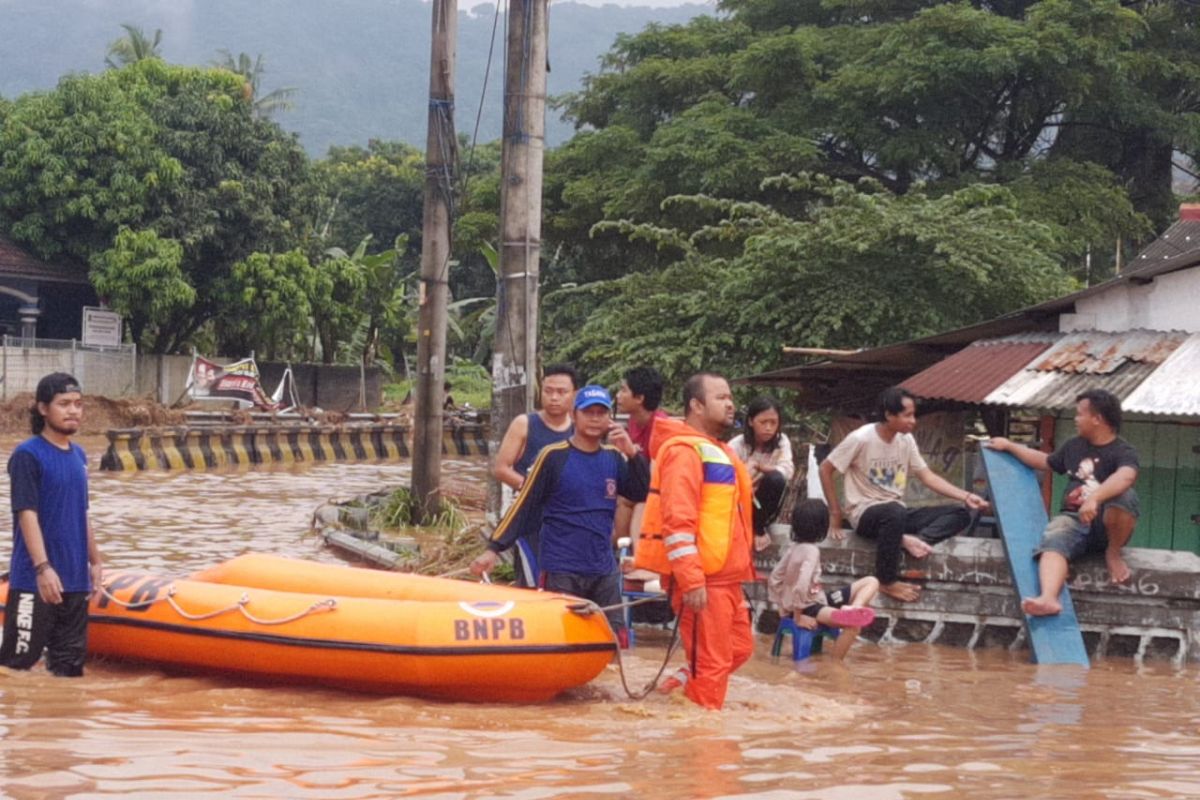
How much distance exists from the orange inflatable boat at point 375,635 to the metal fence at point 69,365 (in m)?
26.6

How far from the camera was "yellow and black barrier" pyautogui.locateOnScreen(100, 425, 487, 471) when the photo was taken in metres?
24.9

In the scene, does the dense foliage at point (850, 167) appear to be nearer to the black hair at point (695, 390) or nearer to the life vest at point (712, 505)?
the black hair at point (695, 390)

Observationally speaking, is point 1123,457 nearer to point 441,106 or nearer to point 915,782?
point 915,782

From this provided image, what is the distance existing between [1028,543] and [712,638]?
377cm

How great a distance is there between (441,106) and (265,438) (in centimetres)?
1427

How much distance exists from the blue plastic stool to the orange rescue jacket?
7.09 feet

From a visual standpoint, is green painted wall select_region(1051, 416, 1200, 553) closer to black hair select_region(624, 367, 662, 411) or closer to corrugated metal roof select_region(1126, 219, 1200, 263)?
black hair select_region(624, 367, 662, 411)

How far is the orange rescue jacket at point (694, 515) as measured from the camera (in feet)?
23.1

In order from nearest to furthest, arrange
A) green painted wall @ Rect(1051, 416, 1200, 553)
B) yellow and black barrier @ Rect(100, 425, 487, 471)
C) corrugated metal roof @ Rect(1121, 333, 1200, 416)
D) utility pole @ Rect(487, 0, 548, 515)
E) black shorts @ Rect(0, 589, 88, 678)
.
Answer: black shorts @ Rect(0, 589, 88, 678) < corrugated metal roof @ Rect(1121, 333, 1200, 416) < utility pole @ Rect(487, 0, 548, 515) < green painted wall @ Rect(1051, 416, 1200, 553) < yellow and black barrier @ Rect(100, 425, 487, 471)

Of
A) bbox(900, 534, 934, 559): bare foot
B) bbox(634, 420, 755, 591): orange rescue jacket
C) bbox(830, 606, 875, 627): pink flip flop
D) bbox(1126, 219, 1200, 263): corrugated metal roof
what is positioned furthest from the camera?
bbox(1126, 219, 1200, 263): corrugated metal roof

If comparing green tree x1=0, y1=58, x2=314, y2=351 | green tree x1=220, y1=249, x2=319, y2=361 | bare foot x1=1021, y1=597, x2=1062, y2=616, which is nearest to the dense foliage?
green tree x1=220, y1=249, x2=319, y2=361

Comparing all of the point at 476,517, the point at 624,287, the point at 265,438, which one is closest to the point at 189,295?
the point at 265,438

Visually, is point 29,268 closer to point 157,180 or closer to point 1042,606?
point 157,180

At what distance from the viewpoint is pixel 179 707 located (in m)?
7.28
